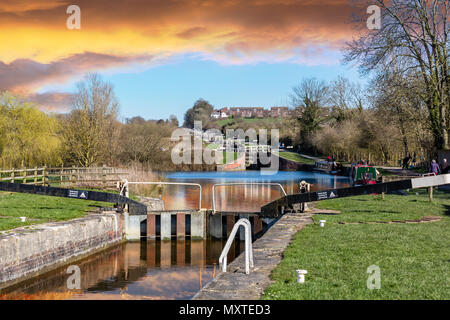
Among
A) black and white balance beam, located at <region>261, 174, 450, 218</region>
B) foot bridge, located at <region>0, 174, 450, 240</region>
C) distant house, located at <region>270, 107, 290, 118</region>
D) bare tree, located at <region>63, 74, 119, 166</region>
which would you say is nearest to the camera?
black and white balance beam, located at <region>261, 174, 450, 218</region>

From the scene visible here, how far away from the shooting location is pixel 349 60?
34.9 meters

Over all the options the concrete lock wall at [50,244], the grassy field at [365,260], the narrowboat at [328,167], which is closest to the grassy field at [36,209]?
the concrete lock wall at [50,244]

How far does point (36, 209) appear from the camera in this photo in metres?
19.2

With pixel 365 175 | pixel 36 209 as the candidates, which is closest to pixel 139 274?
pixel 36 209

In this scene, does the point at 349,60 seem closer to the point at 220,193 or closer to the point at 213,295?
the point at 220,193

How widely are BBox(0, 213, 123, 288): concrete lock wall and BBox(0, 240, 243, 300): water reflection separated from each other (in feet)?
1.05

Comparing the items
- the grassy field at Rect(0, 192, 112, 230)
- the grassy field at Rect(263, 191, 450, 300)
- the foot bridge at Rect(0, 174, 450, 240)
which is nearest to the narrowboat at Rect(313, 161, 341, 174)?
the foot bridge at Rect(0, 174, 450, 240)

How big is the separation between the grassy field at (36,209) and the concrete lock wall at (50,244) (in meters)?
0.76

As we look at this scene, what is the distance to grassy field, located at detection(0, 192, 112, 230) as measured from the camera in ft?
53.3

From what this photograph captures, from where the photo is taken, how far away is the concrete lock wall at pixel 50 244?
13.0 m

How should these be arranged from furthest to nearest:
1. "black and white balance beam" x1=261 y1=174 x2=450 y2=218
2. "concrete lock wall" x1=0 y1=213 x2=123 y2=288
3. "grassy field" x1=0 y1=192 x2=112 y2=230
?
"grassy field" x1=0 y1=192 x2=112 y2=230, "black and white balance beam" x1=261 y1=174 x2=450 y2=218, "concrete lock wall" x1=0 y1=213 x2=123 y2=288

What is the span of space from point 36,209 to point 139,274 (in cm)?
618

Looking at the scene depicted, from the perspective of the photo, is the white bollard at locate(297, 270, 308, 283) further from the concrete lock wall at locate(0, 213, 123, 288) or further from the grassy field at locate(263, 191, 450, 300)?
the concrete lock wall at locate(0, 213, 123, 288)

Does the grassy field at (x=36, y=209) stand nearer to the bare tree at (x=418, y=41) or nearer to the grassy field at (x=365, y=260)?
the grassy field at (x=365, y=260)
